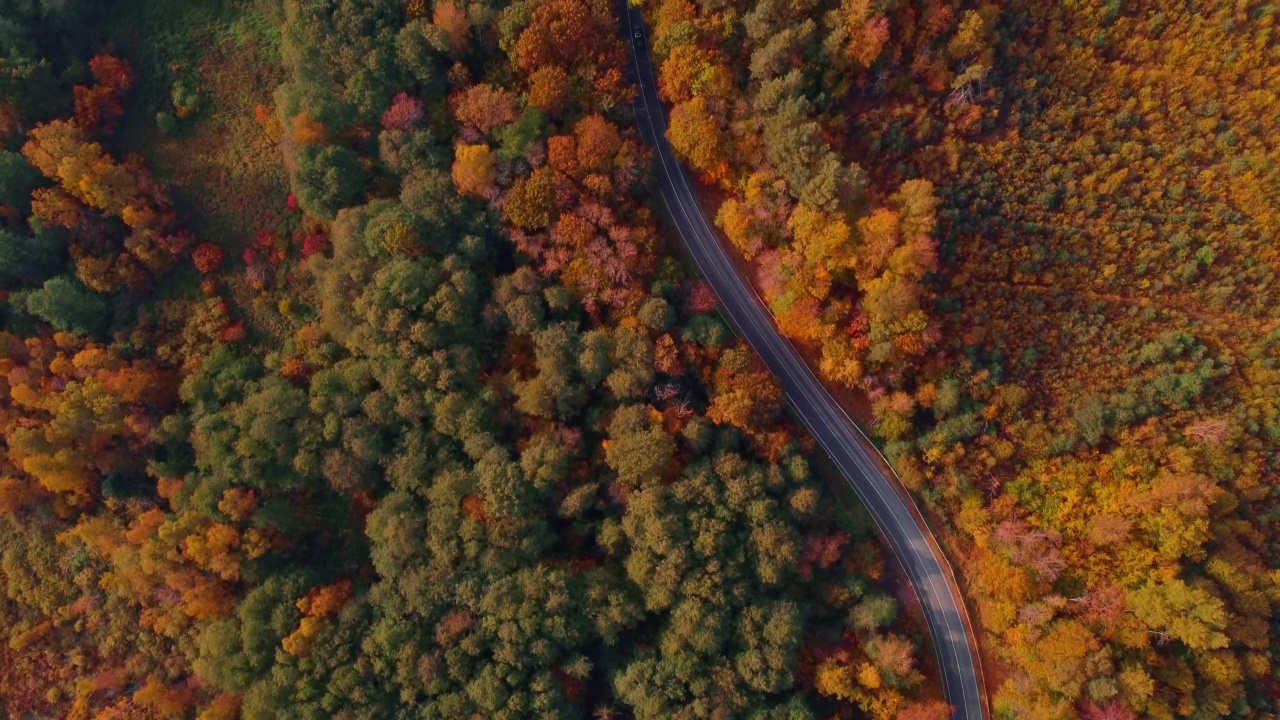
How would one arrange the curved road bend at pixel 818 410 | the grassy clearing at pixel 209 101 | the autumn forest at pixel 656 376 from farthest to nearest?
1. the grassy clearing at pixel 209 101
2. the curved road bend at pixel 818 410
3. the autumn forest at pixel 656 376

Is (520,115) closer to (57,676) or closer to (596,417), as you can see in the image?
(596,417)

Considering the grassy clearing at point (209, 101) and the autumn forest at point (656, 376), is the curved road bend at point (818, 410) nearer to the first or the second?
the autumn forest at point (656, 376)

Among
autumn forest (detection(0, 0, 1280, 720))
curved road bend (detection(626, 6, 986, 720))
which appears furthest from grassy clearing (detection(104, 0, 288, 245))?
curved road bend (detection(626, 6, 986, 720))

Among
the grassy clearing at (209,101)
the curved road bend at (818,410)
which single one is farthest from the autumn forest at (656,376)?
the grassy clearing at (209,101)

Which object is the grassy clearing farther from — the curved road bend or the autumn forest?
the curved road bend

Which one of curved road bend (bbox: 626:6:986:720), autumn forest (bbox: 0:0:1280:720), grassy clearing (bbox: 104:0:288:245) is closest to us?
autumn forest (bbox: 0:0:1280:720)

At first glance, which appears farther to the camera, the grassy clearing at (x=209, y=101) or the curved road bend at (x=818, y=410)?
the grassy clearing at (x=209, y=101)
